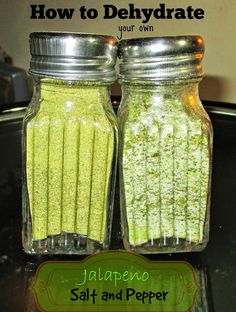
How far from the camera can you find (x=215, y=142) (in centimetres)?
78

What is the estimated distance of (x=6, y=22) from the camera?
1.29 m

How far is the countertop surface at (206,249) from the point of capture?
1.52ft

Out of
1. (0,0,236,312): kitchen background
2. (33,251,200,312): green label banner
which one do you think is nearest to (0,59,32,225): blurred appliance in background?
(0,0,236,312): kitchen background

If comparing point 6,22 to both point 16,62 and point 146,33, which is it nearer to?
point 16,62

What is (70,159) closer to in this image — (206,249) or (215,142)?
(206,249)

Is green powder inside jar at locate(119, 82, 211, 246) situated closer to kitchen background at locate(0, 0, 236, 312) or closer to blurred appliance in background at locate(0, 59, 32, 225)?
kitchen background at locate(0, 0, 236, 312)

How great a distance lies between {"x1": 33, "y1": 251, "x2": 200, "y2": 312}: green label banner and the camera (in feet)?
1.51

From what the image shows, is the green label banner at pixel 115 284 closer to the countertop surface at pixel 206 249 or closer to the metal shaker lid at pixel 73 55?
the countertop surface at pixel 206 249

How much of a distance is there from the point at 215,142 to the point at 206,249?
258 millimetres

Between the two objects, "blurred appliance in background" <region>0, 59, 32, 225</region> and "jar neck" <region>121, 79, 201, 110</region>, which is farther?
"blurred appliance in background" <region>0, 59, 32, 225</region>

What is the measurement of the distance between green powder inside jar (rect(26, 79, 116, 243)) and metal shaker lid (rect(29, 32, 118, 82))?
14 millimetres

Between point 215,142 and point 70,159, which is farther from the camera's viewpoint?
point 215,142

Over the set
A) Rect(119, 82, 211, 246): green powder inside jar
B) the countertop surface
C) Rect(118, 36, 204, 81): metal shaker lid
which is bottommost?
the countertop surface

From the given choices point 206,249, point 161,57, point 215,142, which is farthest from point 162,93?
point 215,142
